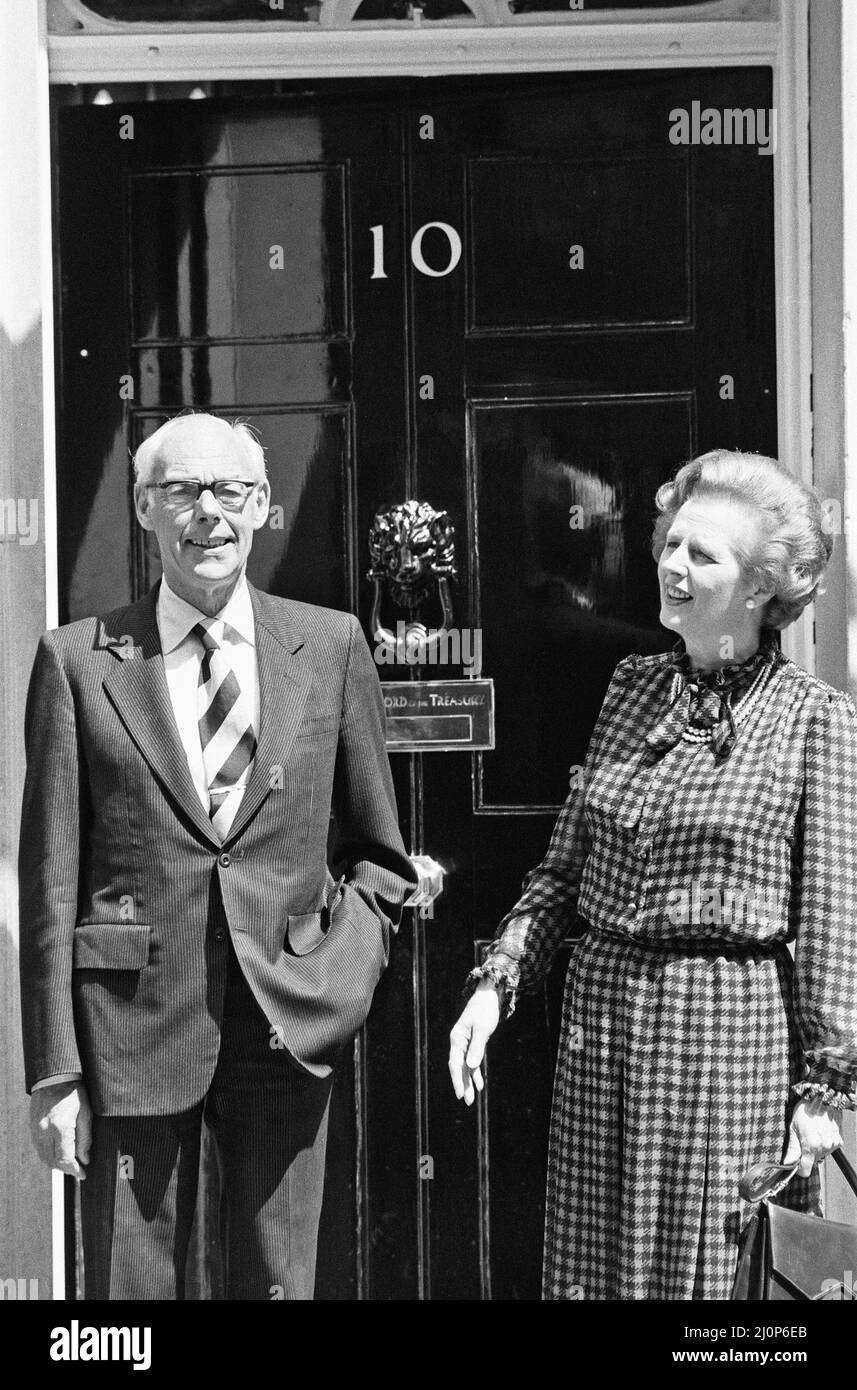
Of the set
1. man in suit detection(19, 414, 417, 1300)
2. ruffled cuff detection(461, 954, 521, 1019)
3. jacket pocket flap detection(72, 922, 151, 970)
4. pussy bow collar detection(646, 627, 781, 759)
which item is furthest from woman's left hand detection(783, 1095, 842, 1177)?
jacket pocket flap detection(72, 922, 151, 970)

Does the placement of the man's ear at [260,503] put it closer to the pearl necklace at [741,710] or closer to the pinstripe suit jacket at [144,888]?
the pinstripe suit jacket at [144,888]

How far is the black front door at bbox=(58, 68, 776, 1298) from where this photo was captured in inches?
151

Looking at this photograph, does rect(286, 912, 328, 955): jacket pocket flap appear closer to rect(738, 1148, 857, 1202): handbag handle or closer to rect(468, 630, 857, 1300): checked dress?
rect(468, 630, 857, 1300): checked dress

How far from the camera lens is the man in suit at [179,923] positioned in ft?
9.53

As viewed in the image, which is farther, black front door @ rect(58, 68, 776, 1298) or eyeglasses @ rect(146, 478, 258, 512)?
black front door @ rect(58, 68, 776, 1298)

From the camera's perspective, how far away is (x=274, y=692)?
9.89ft

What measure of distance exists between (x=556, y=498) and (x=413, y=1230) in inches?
70.2

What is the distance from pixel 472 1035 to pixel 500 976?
121mm

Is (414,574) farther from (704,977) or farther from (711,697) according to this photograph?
(704,977)

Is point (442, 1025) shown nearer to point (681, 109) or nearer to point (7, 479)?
point (7, 479)

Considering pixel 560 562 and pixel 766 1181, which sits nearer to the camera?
pixel 766 1181

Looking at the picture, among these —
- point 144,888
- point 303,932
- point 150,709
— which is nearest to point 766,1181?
point 303,932

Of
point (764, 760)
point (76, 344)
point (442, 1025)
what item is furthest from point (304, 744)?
point (76, 344)

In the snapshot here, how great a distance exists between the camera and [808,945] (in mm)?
2824
